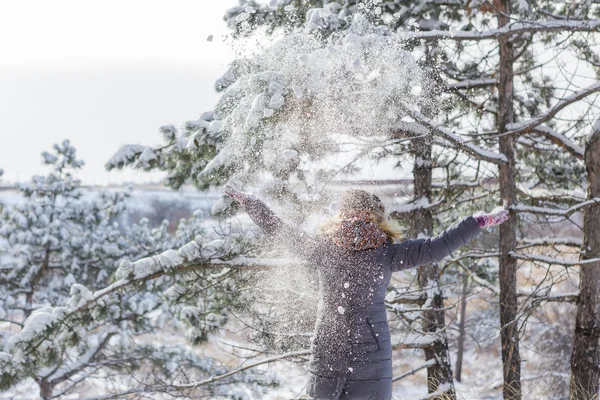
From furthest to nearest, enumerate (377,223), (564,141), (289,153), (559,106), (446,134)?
(564,141) → (559,106) → (446,134) → (289,153) → (377,223)

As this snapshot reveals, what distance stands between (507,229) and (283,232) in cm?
421

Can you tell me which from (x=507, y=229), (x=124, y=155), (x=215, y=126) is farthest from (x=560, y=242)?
(x=124, y=155)

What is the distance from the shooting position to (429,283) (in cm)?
696

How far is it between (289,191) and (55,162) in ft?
27.8

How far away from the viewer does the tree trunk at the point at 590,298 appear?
613 cm

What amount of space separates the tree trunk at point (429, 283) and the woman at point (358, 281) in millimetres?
3333

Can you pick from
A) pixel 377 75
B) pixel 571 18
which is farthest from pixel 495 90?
pixel 377 75

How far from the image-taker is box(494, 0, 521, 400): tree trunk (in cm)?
650

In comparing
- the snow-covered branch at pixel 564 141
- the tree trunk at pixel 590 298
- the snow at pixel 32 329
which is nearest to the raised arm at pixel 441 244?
the tree trunk at pixel 590 298

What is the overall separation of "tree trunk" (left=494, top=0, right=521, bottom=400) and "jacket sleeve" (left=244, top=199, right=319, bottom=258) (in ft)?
12.9

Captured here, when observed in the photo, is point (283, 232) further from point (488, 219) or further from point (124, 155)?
point (124, 155)

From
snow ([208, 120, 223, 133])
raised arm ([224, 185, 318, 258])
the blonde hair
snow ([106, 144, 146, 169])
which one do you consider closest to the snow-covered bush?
snow ([106, 144, 146, 169])

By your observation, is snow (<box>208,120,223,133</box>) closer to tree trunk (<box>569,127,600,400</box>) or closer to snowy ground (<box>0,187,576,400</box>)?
snowy ground (<box>0,187,576,400</box>)

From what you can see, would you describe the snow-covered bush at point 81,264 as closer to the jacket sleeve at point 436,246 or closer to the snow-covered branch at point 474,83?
the snow-covered branch at point 474,83
